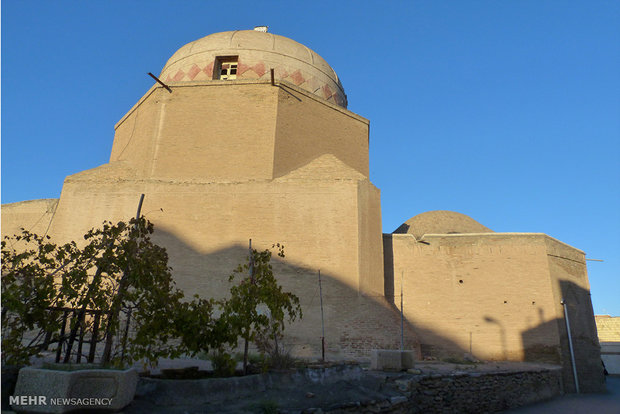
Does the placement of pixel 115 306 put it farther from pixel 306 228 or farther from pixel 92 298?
pixel 306 228

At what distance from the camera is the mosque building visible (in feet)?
36.9

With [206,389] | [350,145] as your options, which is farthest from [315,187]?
[206,389]

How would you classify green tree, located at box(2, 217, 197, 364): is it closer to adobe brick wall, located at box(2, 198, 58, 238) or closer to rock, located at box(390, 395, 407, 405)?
rock, located at box(390, 395, 407, 405)

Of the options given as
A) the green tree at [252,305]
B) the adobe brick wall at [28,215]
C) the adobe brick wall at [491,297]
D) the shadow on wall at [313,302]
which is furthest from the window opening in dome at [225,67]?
the green tree at [252,305]

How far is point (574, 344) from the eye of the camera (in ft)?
43.4

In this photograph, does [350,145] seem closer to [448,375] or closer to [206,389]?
[448,375]

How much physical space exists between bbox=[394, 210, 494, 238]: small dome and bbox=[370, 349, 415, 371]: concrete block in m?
8.93

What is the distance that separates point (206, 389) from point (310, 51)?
13.7 metres

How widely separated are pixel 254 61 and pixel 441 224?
366 inches

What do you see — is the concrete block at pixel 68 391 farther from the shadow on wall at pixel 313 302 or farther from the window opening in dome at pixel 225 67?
the window opening in dome at pixel 225 67

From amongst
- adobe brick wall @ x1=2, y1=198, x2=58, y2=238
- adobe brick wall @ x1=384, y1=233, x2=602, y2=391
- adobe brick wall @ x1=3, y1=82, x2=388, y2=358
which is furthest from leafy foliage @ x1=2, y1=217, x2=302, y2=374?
adobe brick wall @ x1=2, y1=198, x2=58, y2=238

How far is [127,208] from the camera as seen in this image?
39.0 ft

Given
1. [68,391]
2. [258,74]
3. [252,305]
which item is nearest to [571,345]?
[252,305]

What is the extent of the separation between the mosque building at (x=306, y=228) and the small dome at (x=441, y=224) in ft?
10.5
